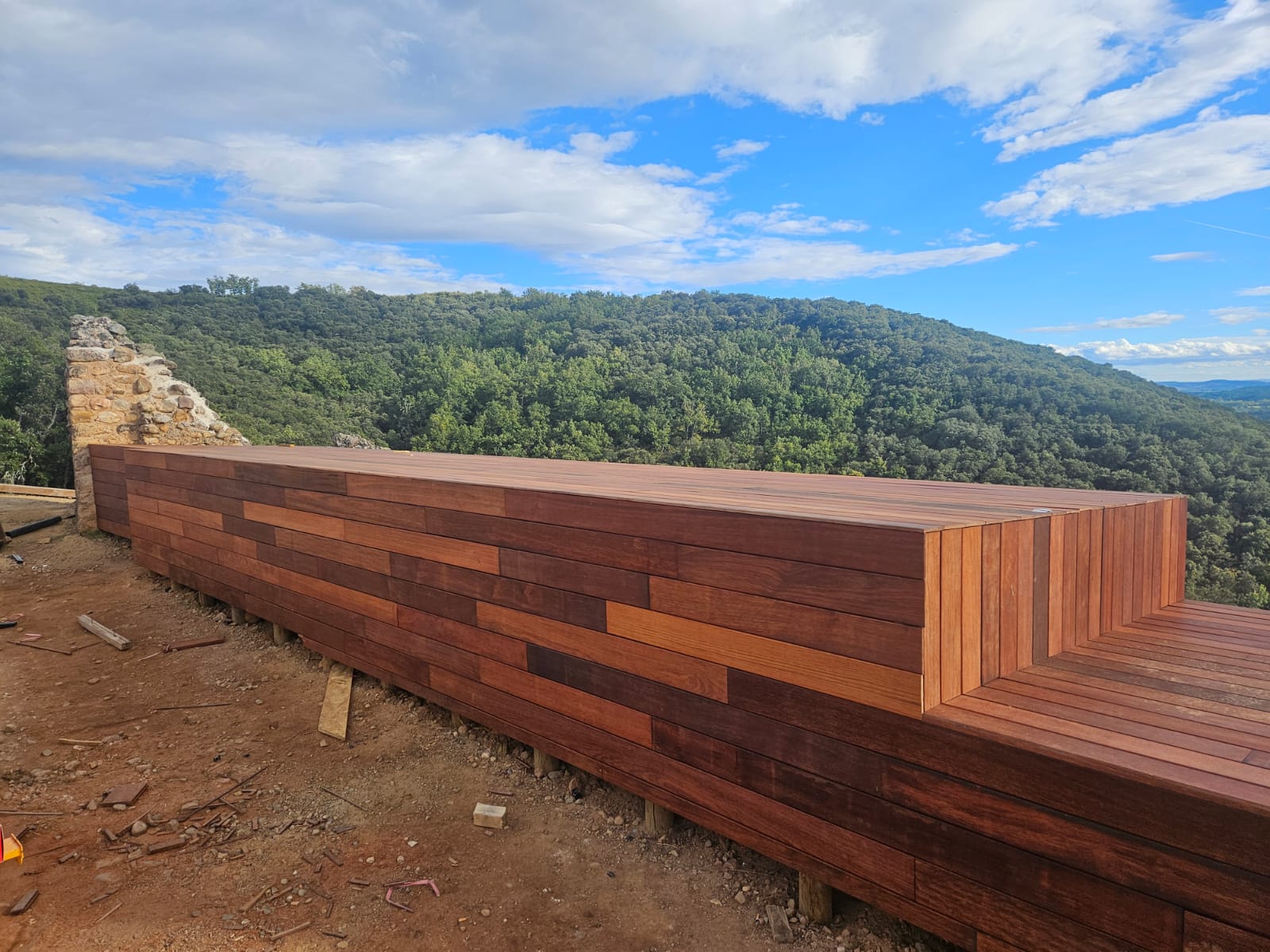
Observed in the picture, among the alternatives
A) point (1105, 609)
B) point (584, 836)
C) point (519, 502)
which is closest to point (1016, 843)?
point (1105, 609)

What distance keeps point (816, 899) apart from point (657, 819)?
0.67 meters

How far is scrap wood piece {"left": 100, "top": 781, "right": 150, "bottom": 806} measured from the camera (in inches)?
117

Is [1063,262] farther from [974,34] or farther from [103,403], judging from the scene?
[103,403]

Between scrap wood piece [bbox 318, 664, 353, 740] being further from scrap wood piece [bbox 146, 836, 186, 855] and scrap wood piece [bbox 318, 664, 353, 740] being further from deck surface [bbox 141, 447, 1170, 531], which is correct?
deck surface [bbox 141, 447, 1170, 531]

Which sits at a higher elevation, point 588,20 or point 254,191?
point 254,191

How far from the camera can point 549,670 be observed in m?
2.78

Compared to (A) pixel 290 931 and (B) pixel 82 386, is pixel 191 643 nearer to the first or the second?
(A) pixel 290 931

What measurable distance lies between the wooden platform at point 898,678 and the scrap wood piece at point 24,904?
1.57 meters

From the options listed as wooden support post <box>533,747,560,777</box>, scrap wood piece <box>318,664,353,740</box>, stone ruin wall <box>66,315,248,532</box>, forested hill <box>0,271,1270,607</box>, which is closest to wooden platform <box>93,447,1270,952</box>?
wooden support post <box>533,747,560,777</box>

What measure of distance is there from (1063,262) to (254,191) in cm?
2517

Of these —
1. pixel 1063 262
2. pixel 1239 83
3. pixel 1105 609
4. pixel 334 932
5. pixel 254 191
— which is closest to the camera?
pixel 334 932

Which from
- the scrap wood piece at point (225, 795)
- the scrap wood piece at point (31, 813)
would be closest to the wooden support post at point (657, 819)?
the scrap wood piece at point (225, 795)

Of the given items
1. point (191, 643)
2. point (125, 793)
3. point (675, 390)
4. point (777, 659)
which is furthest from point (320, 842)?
point (675, 390)

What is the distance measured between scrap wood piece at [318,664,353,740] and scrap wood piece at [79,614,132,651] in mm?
1789
